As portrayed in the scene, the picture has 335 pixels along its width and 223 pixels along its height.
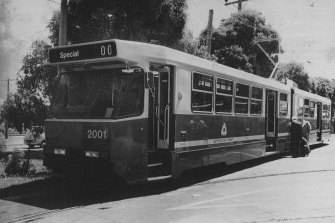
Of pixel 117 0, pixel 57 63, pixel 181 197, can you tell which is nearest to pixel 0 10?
pixel 57 63

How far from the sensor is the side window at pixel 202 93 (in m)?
10.4

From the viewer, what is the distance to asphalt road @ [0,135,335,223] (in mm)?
7125

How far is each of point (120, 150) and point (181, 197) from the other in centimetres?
176

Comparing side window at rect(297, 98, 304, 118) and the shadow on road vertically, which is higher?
side window at rect(297, 98, 304, 118)

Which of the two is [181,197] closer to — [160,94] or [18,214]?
[160,94]

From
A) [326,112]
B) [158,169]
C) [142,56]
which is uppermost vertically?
[142,56]

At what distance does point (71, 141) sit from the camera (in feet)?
28.5

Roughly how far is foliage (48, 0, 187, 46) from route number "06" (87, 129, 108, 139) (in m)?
7.60

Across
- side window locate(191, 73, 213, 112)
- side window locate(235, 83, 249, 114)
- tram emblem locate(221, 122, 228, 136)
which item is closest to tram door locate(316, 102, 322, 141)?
side window locate(235, 83, 249, 114)

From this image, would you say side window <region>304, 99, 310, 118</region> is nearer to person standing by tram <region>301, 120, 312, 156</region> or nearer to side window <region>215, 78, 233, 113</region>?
person standing by tram <region>301, 120, 312, 156</region>

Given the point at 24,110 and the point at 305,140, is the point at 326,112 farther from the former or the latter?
the point at 24,110

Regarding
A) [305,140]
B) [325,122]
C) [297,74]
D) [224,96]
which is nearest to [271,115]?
[305,140]

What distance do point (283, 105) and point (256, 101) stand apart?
360 centimetres

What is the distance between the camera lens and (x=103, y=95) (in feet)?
28.3
